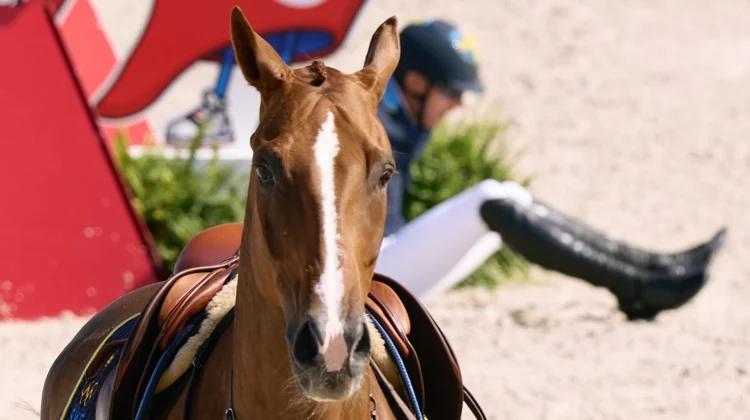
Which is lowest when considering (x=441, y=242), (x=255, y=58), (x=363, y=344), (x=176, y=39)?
(x=441, y=242)

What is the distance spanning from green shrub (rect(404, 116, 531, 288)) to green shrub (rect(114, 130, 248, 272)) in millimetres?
1332

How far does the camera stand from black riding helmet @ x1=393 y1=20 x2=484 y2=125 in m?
7.24

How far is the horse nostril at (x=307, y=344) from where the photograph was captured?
2.02 meters

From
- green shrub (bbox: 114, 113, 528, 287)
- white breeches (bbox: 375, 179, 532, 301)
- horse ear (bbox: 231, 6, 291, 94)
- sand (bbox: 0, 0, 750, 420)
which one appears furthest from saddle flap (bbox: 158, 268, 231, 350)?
green shrub (bbox: 114, 113, 528, 287)

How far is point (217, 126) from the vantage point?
26.3ft

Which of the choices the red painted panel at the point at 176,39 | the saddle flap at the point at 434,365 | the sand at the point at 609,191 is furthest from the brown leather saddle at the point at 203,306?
the red painted panel at the point at 176,39

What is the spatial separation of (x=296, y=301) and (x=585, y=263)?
5.05m

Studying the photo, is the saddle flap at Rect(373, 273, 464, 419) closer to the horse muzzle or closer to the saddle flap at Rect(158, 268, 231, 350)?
the saddle flap at Rect(158, 268, 231, 350)

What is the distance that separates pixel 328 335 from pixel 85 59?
6.32 m

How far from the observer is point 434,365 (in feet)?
10.3

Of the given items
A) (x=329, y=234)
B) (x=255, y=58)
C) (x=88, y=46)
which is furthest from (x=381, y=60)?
(x=88, y=46)

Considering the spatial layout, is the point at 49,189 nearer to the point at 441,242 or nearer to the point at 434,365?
the point at 441,242

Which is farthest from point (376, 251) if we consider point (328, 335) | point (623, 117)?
point (623, 117)

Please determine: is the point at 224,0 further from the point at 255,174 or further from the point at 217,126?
the point at 255,174
